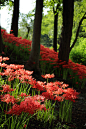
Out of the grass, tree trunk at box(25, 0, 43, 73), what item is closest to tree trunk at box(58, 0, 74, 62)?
tree trunk at box(25, 0, 43, 73)

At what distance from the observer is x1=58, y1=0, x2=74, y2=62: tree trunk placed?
6.00 meters

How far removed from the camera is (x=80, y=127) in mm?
2611

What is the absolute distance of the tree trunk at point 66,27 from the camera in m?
6.00

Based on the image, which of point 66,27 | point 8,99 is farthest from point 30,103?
point 66,27

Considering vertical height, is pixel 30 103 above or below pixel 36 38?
below

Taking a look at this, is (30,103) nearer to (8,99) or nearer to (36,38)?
(8,99)

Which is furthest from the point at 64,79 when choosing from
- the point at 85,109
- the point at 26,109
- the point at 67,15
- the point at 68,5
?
the point at 26,109

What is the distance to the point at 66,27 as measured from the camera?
620cm

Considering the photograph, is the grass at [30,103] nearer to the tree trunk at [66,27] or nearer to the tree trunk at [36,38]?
the tree trunk at [36,38]

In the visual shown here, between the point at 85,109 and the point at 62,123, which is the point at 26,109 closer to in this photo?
the point at 62,123

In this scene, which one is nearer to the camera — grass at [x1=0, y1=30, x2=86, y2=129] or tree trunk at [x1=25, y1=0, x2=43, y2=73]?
grass at [x1=0, y1=30, x2=86, y2=129]

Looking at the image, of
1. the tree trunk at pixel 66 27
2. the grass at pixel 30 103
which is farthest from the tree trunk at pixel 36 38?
the grass at pixel 30 103

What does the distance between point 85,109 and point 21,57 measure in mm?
4490

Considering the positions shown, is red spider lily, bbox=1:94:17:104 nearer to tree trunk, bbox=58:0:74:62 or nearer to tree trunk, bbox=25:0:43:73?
tree trunk, bbox=25:0:43:73
